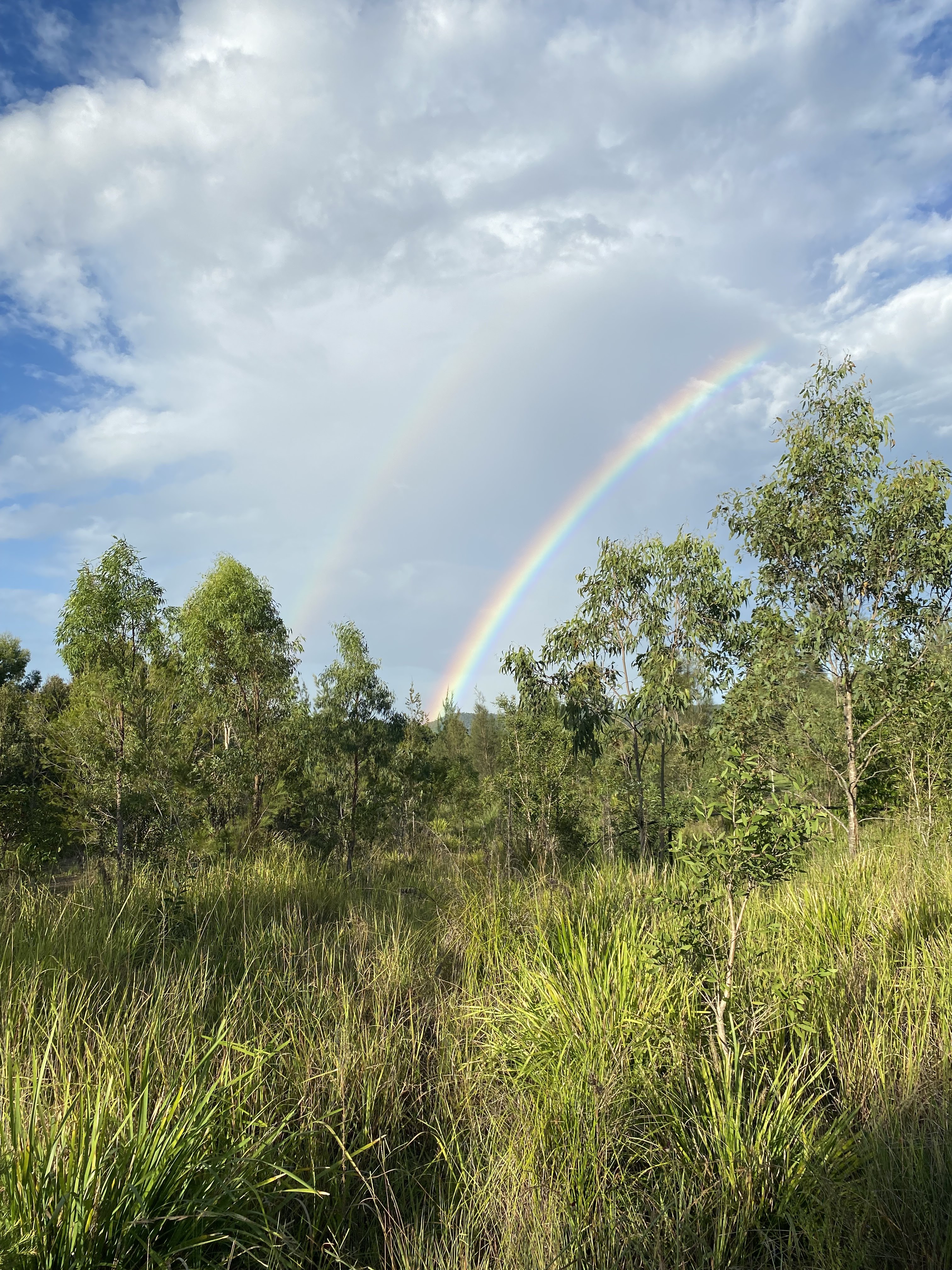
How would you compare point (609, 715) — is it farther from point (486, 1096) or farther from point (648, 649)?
point (486, 1096)

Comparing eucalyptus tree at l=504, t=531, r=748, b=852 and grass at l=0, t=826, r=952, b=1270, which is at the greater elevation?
eucalyptus tree at l=504, t=531, r=748, b=852

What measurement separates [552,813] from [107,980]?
29.2 ft

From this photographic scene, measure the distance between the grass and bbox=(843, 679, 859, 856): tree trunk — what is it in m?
2.48

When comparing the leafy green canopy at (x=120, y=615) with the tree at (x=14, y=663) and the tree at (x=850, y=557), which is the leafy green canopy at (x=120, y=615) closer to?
the tree at (x=850, y=557)

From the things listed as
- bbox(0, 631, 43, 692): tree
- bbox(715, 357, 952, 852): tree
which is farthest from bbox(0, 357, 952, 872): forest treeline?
bbox(0, 631, 43, 692): tree

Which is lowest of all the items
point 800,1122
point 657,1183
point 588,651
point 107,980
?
point 657,1183

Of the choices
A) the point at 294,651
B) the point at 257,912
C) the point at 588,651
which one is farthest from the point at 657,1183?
the point at 294,651

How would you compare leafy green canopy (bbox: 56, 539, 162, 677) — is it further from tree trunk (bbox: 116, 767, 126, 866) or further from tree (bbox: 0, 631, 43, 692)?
tree (bbox: 0, 631, 43, 692)

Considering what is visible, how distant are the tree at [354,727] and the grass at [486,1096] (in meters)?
10.8

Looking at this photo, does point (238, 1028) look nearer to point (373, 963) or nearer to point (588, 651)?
point (373, 963)

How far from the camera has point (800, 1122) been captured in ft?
9.43

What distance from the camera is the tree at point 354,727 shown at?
54.6 feet

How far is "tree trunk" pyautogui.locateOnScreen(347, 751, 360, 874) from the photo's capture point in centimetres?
1641

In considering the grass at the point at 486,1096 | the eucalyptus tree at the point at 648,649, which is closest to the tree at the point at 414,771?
the eucalyptus tree at the point at 648,649
